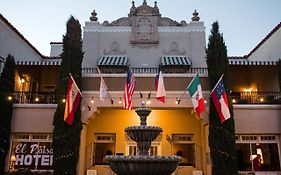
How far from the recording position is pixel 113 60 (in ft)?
63.2

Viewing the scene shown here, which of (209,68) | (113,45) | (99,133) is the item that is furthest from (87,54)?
(209,68)

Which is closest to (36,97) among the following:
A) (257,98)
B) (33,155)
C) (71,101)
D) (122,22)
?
(33,155)

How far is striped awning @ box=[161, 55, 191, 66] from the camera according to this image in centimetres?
1862

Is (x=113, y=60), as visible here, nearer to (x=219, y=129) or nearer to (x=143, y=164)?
(x=219, y=129)

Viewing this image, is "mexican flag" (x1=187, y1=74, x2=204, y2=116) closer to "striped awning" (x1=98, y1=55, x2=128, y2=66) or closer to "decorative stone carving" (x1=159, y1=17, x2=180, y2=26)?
"striped awning" (x1=98, y1=55, x2=128, y2=66)

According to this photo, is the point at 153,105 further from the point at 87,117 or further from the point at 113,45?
the point at 113,45

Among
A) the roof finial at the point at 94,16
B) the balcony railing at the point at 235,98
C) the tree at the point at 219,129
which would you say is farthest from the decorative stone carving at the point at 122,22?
the tree at the point at 219,129

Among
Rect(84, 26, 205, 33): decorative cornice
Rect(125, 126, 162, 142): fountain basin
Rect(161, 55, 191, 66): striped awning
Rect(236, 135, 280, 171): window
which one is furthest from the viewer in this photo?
Rect(84, 26, 205, 33): decorative cornice

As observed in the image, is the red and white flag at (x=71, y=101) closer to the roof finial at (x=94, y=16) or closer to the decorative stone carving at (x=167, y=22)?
the roof finial at (x=94, y=16)

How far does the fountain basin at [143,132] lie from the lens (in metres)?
8.11

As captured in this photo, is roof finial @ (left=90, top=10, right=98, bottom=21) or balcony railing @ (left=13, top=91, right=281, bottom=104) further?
roof finial @ (left=90, top=10, right=98, bottom=21)

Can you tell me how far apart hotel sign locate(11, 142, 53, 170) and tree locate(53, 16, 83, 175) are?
1.94m

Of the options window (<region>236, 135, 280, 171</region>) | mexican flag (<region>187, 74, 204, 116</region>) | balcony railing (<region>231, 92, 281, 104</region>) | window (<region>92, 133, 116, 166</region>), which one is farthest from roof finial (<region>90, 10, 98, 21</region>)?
window (<region>236, 135, 280, 171</region>)

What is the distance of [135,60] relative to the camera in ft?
67.1
